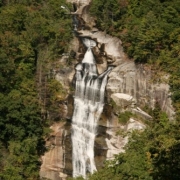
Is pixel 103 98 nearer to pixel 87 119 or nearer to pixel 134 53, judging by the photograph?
pixel 87 119

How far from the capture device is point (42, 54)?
1419 inches

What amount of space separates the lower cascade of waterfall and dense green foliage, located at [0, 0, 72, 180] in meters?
3.18

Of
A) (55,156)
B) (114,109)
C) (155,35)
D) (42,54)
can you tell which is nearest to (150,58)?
(155,35)

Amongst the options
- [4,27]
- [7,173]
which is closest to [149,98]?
[7,173]

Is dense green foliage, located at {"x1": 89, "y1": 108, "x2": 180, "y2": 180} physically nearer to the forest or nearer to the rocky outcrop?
the forest

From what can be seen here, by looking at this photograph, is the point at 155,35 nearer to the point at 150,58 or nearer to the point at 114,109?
the point at 150,58

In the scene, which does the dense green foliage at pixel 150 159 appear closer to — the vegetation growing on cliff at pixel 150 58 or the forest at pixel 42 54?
the vegetation growing on cliff at pixel 150 58

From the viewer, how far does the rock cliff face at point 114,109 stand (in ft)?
102

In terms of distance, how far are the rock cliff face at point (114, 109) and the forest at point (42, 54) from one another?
2.40ft

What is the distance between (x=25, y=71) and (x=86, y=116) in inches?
288

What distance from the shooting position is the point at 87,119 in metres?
32.7

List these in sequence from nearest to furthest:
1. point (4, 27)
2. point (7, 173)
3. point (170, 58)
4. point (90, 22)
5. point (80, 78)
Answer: point (7, 173)
point (170, 58)
point (80, 78)
point (4, 27)
point (90, 22)

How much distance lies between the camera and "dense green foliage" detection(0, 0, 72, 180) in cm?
3080

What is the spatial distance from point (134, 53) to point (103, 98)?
16.4 ft
